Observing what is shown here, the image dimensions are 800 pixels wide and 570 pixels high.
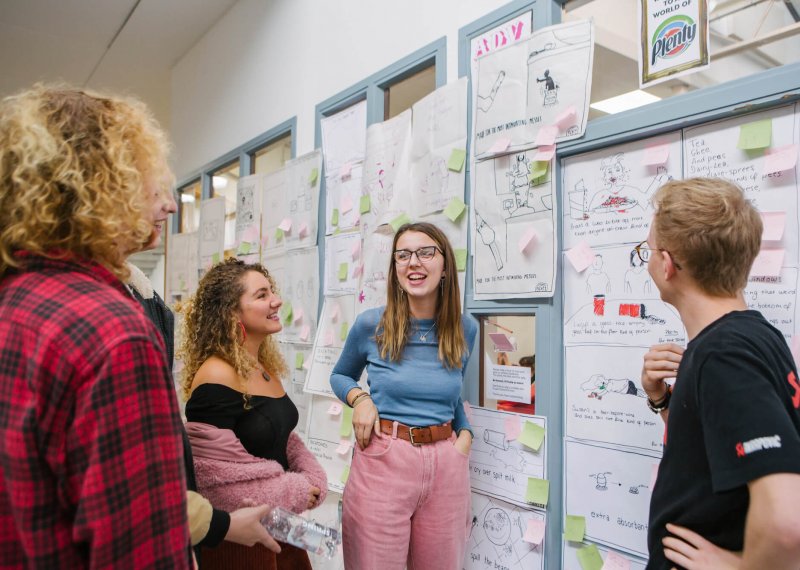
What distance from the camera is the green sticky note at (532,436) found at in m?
1.67

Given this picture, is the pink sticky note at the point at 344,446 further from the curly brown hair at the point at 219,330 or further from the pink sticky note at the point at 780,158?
the pink sticky note at the point at 780,158

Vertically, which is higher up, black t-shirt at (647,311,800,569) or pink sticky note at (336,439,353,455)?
black t-shirt at (647,311,800,569)

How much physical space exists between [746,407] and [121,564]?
849mm

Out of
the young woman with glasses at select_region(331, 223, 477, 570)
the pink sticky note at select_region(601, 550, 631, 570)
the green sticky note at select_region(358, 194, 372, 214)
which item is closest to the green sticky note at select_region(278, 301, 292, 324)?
the green sticky note at select_region(358, 194, 372, 214)

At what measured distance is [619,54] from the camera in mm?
2045

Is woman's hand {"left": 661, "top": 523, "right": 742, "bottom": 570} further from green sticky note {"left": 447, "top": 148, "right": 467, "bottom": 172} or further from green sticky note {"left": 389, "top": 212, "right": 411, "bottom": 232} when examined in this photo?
green sticky note {"left": 389, "top": 212, "right": 411, "bottom": 232}

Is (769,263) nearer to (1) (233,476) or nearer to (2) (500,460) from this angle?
(2) (500,460)

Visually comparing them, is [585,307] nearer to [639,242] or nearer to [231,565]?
[639,242]

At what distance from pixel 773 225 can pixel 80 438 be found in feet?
4.59

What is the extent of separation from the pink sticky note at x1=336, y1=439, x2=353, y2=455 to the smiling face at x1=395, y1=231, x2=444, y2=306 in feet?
Result: 3.27

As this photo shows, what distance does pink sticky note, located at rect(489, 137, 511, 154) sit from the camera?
1.77 meters

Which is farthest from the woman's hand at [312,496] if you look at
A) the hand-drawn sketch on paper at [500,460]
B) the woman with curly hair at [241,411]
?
the hand-drawn sketch on paper at [500,460]

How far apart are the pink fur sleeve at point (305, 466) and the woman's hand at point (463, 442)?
397 mm

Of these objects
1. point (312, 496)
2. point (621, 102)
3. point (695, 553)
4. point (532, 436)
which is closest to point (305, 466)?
point (312, 496)
